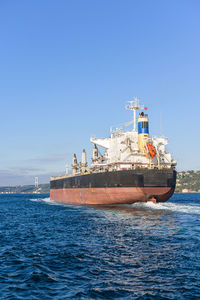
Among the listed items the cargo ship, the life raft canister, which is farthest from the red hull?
the life raft canister

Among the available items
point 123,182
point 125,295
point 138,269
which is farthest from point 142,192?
point 125,295

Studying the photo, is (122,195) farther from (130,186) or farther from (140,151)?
(140,151)

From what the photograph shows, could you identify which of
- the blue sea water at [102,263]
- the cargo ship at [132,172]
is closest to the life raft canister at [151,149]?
the cargo ship at [132,172]

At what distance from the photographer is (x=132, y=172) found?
40.9 metres

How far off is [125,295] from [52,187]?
77070mm

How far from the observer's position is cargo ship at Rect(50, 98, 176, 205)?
133ft

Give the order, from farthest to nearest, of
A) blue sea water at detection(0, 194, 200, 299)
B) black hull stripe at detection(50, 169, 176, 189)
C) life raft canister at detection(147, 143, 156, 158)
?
life raft canister at detection(147, 143, 156, 158), black hull stripe at detection(50, 169, 176, 189), blue sea water at detection(0, 194, 200, 299)

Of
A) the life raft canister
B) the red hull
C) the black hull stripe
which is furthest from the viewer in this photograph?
the life raft canister

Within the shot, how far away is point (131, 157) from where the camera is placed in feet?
151

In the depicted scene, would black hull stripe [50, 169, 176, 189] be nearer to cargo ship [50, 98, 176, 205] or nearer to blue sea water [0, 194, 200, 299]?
cargo ship [50, 98, 176, 205]

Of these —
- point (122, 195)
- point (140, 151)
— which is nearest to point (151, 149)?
point (140, 151)

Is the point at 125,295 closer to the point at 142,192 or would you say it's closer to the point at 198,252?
the point at 198,252

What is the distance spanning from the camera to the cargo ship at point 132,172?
4069cm

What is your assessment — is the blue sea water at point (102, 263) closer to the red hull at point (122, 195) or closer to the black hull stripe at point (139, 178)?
the black hull stripe at point (139, 178)
